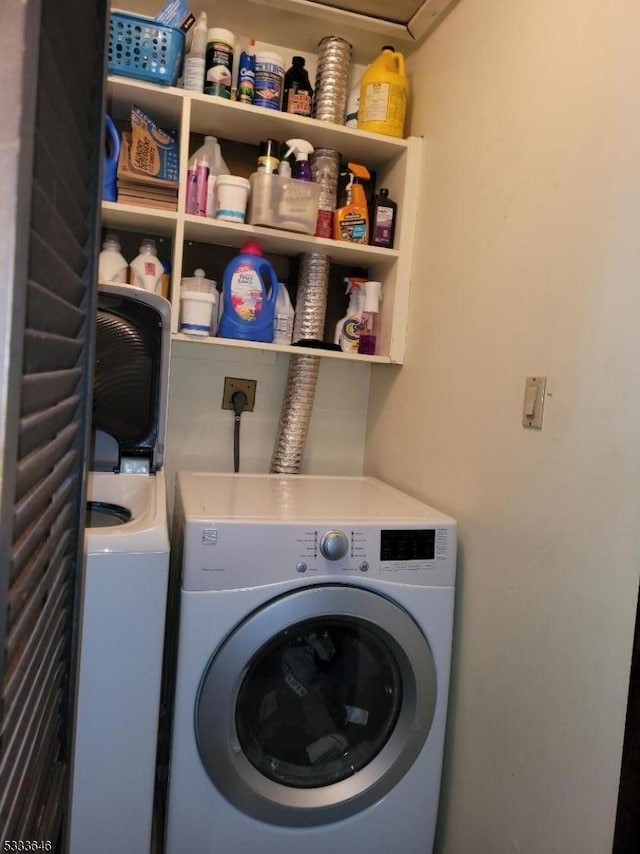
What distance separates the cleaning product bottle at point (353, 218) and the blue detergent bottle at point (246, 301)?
264mm

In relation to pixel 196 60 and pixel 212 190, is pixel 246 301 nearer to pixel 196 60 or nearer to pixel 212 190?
pixel 212 190

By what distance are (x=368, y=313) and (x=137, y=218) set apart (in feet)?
2.40

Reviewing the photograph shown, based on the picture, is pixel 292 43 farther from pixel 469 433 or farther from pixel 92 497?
pixel 92 497

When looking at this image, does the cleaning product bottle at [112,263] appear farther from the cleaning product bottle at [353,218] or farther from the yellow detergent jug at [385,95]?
the yellow detergent jug at [385,95]

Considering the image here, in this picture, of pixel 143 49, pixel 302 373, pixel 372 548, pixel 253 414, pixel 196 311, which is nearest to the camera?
pixel 372 548

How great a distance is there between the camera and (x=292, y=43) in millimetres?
1834

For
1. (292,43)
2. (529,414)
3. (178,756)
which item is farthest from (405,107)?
(178,756)

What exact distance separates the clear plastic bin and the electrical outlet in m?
0.51

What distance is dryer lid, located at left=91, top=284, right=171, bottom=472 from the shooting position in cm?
147

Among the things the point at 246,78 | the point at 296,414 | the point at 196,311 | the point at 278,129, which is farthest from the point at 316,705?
the point at 246,78

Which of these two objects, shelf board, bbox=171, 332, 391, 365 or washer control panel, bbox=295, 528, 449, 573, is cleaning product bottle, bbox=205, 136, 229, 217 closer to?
shelf board, bbox=171, 332, 391, 365

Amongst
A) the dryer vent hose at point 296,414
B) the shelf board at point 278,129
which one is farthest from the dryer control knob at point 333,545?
the shelf board at point 278,129

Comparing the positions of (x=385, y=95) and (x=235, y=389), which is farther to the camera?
(x=235, y=389)

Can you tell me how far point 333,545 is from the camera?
4.00ft
